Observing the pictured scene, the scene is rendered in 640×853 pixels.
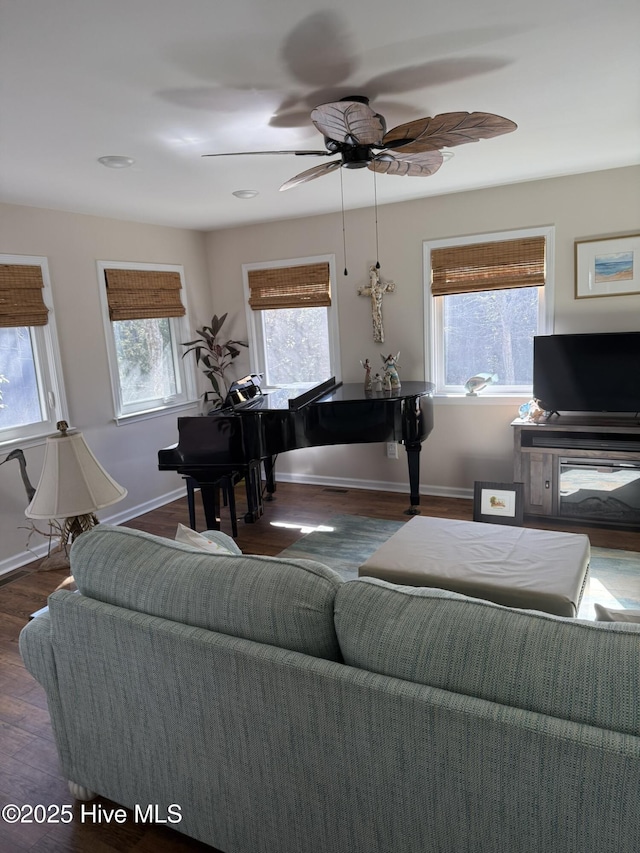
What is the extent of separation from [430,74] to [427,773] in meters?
2.37

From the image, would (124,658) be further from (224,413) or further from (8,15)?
(224,413)

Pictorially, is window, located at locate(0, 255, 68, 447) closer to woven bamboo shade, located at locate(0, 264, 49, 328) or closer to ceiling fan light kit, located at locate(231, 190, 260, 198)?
woven bamboo shade, located at locate(0, 264, 49, 328)

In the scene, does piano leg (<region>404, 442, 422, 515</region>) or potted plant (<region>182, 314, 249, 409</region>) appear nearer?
piano leg (<region>404, 442, 422, 515</region>)

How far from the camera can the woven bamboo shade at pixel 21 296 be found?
3.94 meters

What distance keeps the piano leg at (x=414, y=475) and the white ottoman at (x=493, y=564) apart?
1.45 meters

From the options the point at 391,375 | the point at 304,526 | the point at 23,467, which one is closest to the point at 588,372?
the point at 391,375

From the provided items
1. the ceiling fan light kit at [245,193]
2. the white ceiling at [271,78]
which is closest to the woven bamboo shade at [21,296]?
the white ceiling at [271,78]

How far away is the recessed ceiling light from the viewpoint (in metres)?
3.07

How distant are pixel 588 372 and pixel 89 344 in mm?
3804

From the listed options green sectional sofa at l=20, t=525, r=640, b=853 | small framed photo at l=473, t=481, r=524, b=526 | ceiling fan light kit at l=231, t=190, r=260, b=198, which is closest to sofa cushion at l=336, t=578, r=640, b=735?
green sectional sofa at l=20, t=525, r=640, b=853

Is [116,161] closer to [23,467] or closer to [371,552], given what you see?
[23,467]

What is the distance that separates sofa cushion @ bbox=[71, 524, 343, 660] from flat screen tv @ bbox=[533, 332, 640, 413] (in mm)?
3313

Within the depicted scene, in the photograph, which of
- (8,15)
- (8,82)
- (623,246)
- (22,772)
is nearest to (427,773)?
(22,772)

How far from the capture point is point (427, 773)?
1.23m
